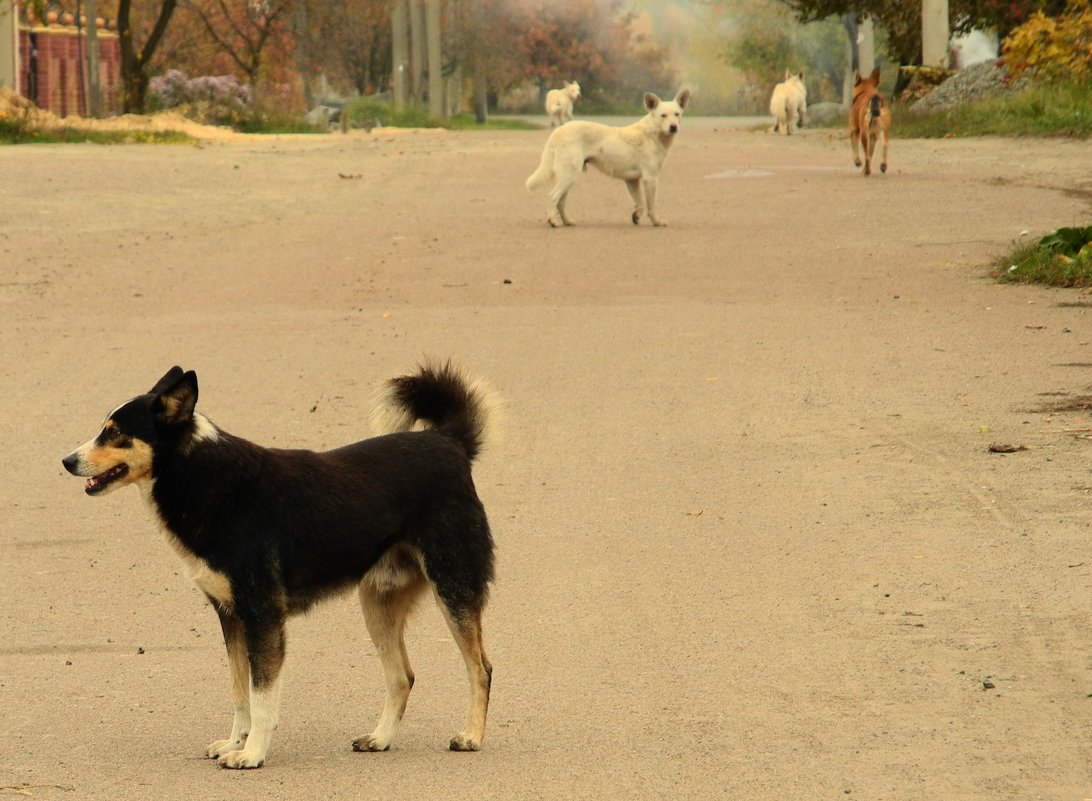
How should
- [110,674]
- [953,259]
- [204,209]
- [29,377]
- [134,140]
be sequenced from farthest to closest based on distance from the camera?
[134,140] → [204,209] → [953,259] → [29,377] → [110,674]

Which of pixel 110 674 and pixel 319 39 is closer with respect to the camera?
pixel 110 674

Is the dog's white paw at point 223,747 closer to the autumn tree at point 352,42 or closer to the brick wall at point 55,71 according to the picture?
the brick wall at point 55,71

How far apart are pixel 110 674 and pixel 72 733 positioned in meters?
0.70

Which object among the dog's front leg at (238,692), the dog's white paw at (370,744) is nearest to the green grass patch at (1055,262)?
the dog's white paw at (370,744)

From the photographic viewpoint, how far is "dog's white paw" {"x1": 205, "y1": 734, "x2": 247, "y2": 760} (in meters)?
5.64

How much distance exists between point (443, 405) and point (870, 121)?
1840 cm

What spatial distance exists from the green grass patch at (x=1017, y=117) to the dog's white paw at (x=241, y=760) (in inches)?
936

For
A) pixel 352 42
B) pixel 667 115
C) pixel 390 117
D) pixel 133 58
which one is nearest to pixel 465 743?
pixel 667 115

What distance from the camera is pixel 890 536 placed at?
8.23 metres

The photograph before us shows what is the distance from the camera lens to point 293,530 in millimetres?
5609

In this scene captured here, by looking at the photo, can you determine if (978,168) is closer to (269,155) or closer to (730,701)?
(269,155)

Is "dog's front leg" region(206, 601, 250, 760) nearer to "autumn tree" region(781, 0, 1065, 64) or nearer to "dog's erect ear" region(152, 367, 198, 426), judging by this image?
"dog's erect ear" region(152, 367, 198, 426)

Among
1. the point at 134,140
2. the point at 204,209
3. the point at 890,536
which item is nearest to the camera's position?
the point at 890,536

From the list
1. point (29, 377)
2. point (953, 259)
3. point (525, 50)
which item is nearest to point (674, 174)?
point (953, 259)
